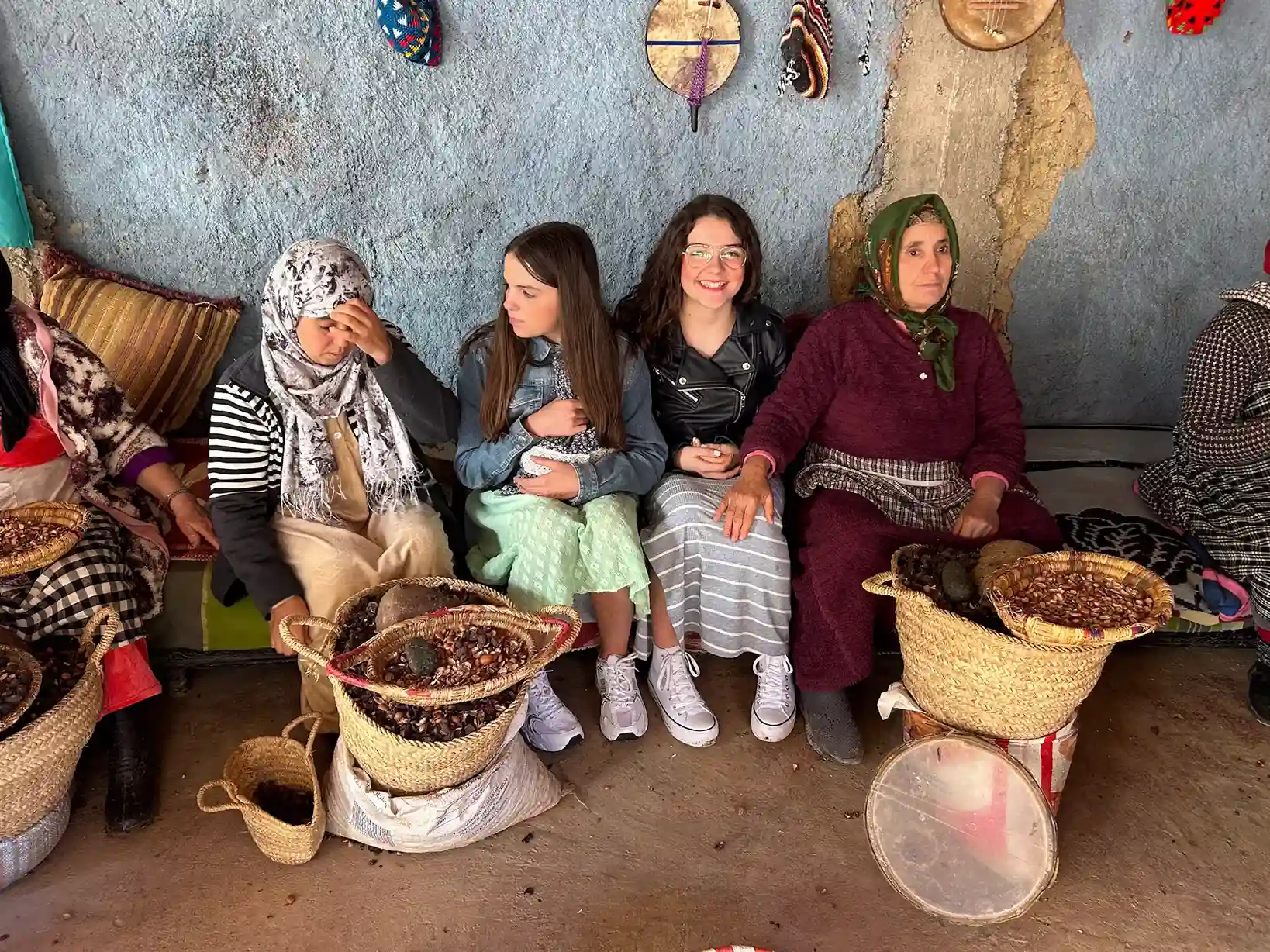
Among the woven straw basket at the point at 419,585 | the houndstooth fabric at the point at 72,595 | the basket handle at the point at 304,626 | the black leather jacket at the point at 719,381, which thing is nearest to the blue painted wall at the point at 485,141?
the black leather jacket at the point at 719,381

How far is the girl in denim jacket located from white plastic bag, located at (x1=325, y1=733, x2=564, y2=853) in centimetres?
30

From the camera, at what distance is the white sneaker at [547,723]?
248cm

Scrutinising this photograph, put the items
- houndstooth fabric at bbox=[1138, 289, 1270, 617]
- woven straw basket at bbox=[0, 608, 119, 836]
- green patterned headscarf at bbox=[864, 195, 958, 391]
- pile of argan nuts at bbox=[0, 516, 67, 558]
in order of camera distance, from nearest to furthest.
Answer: woven straw basket at bbox=[0, 608, 119, 836], pile of argan nuts at bbox=[0, 516, 67, 558], green patterned headscarf at bbox=[864, 195, 958, 391], houndstooth fabric at bbox=[1138, 289, 1270, 617]

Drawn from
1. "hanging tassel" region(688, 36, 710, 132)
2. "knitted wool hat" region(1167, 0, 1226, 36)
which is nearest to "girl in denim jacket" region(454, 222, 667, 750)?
"hanging tassel" region(688, 36, 710, 132)

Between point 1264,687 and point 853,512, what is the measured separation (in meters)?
1.35

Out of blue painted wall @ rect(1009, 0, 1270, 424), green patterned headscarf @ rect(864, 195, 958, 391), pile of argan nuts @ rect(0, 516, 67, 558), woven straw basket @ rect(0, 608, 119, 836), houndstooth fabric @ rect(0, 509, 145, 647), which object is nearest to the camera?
woven straw basket @ rect(0, 608, 119, 836)

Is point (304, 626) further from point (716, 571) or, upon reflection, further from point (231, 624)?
point (716, 571)

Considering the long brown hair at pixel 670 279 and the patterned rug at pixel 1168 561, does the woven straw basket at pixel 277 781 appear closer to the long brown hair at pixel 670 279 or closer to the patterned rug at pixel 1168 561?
the long brown hair at pixel 670 279

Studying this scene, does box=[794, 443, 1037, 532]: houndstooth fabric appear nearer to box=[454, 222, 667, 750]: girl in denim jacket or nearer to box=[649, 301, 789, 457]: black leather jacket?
box=[649, 301, 789, 457]: black leather jacket

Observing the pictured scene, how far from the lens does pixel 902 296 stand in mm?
2645

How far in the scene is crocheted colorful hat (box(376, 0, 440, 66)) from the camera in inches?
108

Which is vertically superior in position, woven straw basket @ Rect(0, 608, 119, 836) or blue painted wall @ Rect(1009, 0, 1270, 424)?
blue painted wall @ Rect(1009, 0, 1270, 424)

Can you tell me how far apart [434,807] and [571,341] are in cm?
122

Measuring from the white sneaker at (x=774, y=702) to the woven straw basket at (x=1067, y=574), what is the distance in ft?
2.32
